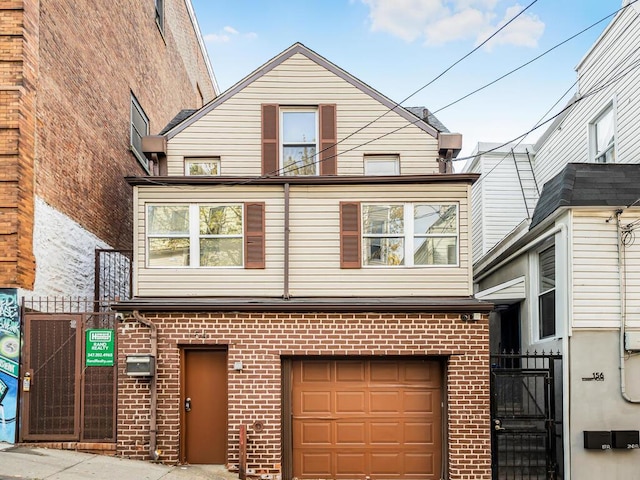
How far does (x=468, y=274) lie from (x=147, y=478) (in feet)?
21.5

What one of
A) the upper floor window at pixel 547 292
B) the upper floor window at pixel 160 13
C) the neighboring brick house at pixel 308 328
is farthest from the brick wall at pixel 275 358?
the upper floor window at pixel 160 13

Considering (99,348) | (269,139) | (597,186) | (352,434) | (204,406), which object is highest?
(269,139)

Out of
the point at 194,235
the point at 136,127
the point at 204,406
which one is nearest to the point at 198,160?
the point at 194,235

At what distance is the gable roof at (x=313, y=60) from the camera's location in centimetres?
1220

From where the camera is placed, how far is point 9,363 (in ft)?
33.9

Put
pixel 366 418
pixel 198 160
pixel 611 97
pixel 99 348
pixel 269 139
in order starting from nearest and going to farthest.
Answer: pixel 99 348 < pixel 366 418 < pixel 269 139 < pixel 198 160 < pixel 611 97

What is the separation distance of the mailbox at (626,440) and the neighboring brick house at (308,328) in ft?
7.17

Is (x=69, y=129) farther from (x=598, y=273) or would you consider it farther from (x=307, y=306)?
(x=598, y=273)

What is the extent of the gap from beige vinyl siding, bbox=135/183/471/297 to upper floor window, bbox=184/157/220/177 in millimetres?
1038

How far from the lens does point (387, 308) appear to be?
10.7 metres

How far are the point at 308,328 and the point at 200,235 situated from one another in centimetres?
271

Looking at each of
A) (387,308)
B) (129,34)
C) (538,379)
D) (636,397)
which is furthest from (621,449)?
(129,34)

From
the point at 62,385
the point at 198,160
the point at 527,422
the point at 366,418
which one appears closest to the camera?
the point at 62,385

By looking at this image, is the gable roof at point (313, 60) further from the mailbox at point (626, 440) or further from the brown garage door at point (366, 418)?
the mailbox at point (626, 440)
